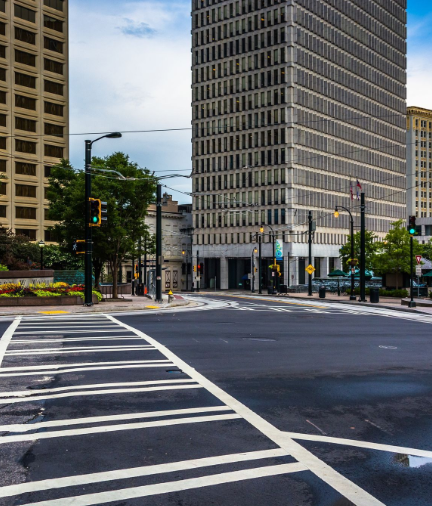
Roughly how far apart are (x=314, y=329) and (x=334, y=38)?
316ft

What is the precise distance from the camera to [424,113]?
179125 mm

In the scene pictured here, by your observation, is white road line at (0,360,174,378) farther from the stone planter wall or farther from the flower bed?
the stone planter wall

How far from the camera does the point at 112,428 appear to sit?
28.2ft

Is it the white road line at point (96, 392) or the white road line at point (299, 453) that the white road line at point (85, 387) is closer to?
the white road line at point (96, 392)

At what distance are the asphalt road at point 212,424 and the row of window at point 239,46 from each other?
3664 inches

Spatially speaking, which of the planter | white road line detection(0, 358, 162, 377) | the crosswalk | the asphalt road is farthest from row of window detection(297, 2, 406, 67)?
the crosswalk

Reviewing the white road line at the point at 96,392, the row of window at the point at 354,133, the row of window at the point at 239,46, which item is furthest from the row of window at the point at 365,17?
the white road line at the point at 96,392

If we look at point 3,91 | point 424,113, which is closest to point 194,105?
point 3,91

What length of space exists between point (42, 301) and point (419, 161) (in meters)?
161

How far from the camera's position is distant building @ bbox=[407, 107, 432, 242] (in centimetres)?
17538

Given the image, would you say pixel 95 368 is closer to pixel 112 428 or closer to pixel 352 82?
pixel 112 428

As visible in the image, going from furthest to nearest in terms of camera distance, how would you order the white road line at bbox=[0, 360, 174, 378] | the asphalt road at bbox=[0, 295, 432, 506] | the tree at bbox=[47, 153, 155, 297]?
1. the tree at bbox=[47, 153, 155, 297]
2. the white road line at bbox=[0, 360, 174, 378]
3. the asphalt road at bbox=[0, 295, 432, 506]

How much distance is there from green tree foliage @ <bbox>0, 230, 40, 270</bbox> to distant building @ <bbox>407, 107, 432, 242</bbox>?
133 metres

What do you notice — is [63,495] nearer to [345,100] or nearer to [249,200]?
[249,200]
